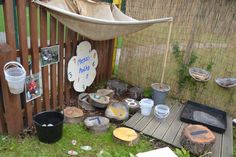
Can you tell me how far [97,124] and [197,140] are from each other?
117 centimetres

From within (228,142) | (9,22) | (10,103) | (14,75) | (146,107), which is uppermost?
(9,22)


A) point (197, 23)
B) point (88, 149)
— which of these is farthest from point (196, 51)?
point (88, 149)

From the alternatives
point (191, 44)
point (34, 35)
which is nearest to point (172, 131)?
point (191, 44)

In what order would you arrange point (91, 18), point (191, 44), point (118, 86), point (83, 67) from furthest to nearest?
point (118, 86), point (191, 44), point (83, 67), point (91, 18)

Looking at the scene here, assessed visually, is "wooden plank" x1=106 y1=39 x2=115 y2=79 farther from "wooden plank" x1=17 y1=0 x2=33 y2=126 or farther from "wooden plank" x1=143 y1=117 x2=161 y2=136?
"wooden plank" x1=17 y1=0 x2=33 y2=126

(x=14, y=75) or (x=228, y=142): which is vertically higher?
(x=14, y=75)

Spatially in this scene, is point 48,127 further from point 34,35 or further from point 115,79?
point 115,79

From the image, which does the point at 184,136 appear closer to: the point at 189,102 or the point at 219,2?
the point at 189,102

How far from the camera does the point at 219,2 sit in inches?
128

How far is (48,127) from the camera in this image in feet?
8.07

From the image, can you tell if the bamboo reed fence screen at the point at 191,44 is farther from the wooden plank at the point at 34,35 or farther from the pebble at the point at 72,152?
the pebble at the point at 72,152

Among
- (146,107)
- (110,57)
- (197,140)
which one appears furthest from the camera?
(110,57)

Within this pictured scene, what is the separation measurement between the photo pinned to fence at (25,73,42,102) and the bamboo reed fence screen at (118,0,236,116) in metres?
1.84

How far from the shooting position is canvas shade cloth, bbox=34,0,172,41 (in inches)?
96.2
